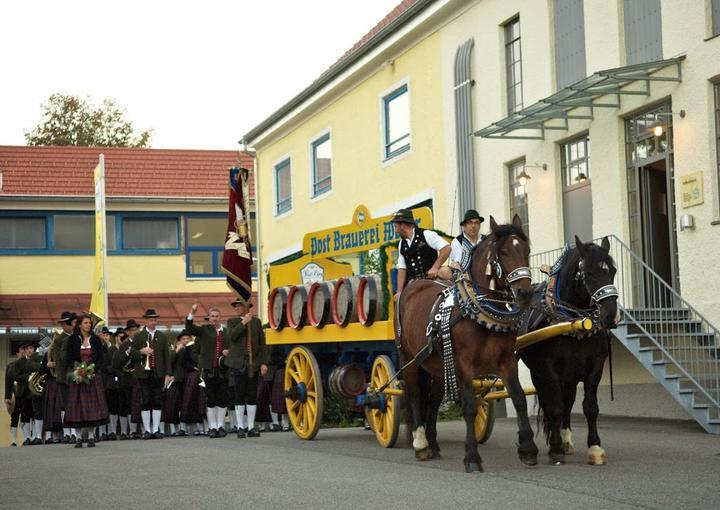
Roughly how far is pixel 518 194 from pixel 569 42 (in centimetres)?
302

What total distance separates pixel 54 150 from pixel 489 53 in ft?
75.8

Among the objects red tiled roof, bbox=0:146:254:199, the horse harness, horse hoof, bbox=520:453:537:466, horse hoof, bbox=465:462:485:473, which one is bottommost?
horse hoof, bbox=465:462:485:473

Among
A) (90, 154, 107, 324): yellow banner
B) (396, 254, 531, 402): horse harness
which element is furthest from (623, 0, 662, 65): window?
(90, 154, 107, 324): yellow banner

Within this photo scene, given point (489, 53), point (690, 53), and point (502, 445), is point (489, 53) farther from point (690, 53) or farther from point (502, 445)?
point (502, 445)

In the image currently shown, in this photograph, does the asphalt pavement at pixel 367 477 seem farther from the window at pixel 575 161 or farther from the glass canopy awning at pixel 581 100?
the window at pixel 575 161

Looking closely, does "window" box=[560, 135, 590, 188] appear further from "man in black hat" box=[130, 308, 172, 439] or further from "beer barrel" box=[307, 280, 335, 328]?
"man in black hat" box=[130, 308, 172, 439]

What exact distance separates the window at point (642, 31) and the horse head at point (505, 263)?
7785 millimetres

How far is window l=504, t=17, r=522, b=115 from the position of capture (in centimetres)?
2197

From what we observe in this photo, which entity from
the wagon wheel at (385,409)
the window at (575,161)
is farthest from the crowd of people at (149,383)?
the window at (575,161)

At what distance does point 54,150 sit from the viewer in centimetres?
4191

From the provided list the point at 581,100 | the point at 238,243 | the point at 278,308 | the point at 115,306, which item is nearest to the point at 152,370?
the point at 238,243

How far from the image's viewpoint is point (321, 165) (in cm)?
3172

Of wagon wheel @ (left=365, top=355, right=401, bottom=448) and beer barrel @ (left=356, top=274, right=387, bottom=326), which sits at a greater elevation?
beer barrel @ (left=356, top=274, right=387, bottom=326)

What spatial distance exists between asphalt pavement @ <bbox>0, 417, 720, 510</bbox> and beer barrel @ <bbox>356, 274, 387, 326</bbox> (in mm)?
1522
